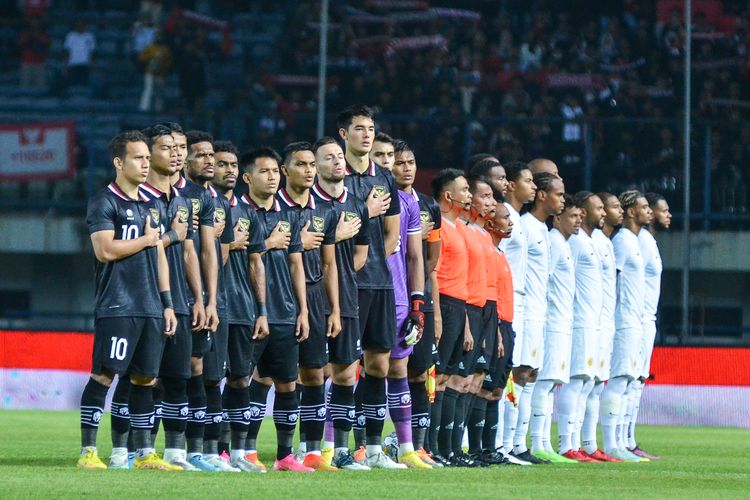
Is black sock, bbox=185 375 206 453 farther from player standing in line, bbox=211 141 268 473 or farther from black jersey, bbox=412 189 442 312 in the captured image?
black jersey, bbox=412 189 442 312

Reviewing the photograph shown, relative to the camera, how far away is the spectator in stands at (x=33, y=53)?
1067 inches

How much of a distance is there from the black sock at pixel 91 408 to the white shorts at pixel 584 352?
16.8ft

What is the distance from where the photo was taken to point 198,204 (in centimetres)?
995

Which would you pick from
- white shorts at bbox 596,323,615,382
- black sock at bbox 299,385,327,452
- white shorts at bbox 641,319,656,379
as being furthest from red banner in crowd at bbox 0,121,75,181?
black sock at bbox 299,385,327,452

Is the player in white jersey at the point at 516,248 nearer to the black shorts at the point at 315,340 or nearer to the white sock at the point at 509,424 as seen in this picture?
the white sock at the point at 509,424

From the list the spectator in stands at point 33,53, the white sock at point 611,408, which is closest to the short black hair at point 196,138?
the white sock at point 611,408

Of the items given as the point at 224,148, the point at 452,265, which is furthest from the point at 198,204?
the point at 452,265

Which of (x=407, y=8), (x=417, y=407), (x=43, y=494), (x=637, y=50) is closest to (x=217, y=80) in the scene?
(x=407, y=8)

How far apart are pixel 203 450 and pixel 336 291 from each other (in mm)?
1306

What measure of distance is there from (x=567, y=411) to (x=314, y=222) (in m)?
3.84

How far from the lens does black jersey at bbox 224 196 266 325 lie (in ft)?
33.3

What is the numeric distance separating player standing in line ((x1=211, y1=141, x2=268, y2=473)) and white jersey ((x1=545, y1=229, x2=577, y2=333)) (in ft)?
11.8

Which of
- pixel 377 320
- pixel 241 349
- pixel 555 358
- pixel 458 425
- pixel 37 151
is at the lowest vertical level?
pixel 458 425

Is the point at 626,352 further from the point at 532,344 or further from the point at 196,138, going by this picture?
the point at 196,138
